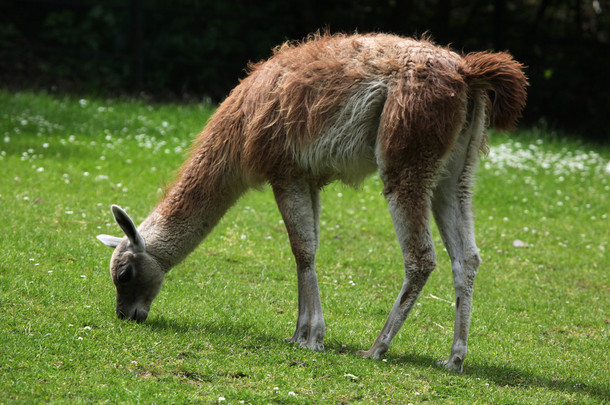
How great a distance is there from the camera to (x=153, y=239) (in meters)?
6.01

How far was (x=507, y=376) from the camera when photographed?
18.0ft

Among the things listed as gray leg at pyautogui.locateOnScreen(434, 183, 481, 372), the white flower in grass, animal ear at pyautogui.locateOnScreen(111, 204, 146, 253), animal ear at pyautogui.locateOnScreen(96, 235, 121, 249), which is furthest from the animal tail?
animal ear at pyautogui.locateOnScreen(96, 235, 121, 249)

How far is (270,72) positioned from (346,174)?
1.04m

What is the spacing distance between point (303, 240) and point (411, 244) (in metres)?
0.91

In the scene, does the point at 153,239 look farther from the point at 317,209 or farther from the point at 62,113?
the point at 62,113

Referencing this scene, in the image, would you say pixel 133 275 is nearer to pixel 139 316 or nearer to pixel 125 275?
pixel 125 275

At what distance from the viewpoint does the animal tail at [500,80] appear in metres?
5.36

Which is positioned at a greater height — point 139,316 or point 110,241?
point 110,241

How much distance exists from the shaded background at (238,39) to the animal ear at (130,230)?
11123 mm

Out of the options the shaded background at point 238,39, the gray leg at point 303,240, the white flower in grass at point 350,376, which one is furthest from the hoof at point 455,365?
the shaded background at point 238,39

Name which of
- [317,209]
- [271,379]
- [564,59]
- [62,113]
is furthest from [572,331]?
[564,59]

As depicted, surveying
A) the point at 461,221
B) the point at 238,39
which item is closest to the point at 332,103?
the point at 461,221

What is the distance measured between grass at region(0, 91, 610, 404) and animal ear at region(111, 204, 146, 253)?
1.85 ft

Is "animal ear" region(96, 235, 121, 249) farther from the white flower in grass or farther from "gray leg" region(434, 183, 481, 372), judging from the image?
"gray leg" region(434, 183, 481, 372)
